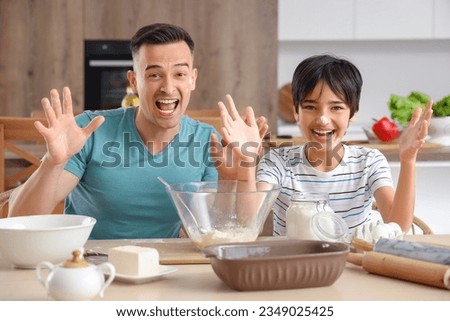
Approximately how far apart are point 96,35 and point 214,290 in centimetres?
442

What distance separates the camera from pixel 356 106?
2164 millimetres

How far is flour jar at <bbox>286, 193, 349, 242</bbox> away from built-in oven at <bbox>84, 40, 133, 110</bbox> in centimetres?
393

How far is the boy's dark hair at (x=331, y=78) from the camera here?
2.11m

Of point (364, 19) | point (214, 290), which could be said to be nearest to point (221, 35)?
point (364, 19)

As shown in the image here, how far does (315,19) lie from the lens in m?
5.54

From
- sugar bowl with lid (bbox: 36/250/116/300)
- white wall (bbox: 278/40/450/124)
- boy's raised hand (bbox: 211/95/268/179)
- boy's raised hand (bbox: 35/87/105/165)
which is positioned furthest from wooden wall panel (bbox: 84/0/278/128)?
sugar bowl with lid (bbox: 36/250/116/300)

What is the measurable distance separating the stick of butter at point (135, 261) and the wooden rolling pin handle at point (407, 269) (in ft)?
1.34

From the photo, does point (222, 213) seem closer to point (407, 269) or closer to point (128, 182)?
point (407, 269)

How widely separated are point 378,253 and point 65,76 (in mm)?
4361

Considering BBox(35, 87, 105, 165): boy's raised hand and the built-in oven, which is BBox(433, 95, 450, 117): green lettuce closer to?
BBox(35, 87, 105, 165): boy's raised hand

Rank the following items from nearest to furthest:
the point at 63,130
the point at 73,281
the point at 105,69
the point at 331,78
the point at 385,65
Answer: the point at 73,281 < the point at 63,130 < the point at 331,78 < the point at 105,69 < the point at 385,65

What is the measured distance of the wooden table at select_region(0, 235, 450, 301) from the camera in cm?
124

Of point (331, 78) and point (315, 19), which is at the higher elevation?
point (315, 19)
